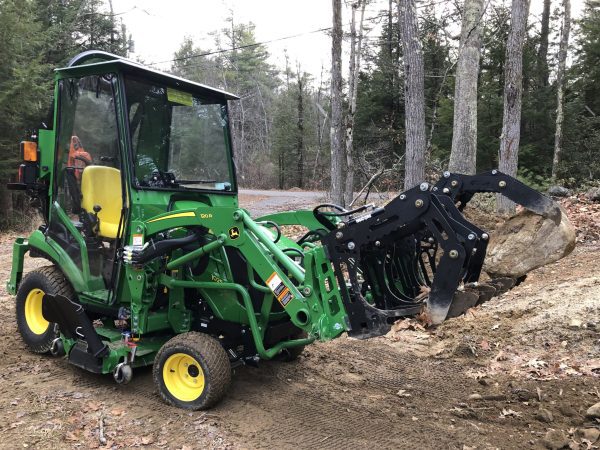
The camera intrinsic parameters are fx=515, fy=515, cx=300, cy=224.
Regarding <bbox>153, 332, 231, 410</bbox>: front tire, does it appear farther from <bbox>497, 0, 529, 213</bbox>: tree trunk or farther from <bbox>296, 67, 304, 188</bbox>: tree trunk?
<bbox>296, 67, 304, 188</bbox>: tree trunk

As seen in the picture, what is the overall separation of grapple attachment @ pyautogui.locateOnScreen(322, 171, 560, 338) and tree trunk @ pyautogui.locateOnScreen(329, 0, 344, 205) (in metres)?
11.3

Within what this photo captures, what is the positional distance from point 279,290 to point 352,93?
1788 centimetres

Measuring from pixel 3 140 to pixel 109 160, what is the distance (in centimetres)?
1306

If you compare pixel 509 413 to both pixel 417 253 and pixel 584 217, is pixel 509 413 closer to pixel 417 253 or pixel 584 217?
pixel 417 253

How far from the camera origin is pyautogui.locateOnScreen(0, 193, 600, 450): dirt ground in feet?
11.8

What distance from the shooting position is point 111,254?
456cm

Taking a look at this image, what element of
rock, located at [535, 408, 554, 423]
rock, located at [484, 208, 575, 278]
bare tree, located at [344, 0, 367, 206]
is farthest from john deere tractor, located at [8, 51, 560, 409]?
bare tree, located at [344, 0, 367, 206]

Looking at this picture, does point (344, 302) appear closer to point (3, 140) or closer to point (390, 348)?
point (390, 348)

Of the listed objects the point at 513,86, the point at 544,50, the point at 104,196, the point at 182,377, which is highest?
the point at 544,50

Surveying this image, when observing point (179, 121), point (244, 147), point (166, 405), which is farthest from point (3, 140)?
point (244, 147)

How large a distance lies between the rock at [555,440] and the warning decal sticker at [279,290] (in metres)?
1.94

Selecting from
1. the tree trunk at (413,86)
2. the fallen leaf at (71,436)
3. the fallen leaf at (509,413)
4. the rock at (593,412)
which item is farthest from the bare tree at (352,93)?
the fallen leaf at (71,436)

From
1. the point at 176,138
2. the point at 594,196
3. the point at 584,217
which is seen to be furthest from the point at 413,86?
the point at 176,138

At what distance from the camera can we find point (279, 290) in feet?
12.3
